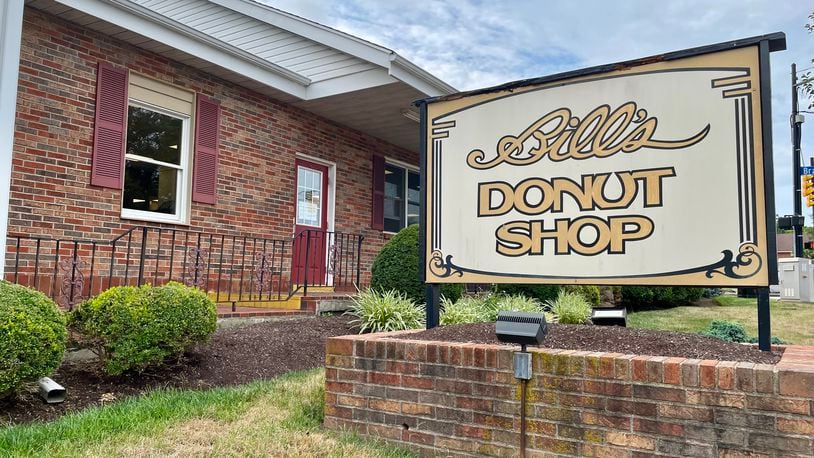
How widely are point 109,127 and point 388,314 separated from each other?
4099 mm

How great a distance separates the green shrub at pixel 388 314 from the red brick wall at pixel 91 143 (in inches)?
117

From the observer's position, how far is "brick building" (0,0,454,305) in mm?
6531

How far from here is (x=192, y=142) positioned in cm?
827

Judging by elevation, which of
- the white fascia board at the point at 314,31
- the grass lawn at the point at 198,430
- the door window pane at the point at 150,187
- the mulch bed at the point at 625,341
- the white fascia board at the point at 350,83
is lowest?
the grass lawn at the point at 198,430

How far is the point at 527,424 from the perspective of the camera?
9.48 feet

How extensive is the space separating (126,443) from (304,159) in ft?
24.4

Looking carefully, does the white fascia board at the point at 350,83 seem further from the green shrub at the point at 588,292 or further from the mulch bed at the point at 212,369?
the green shrub at the point at 588,292

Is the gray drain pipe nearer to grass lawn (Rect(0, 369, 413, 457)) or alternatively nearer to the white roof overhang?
grass lawn (Rect(0, 369, 413, 457))

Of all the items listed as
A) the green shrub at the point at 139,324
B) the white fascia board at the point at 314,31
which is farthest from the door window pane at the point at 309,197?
the green shrub at the point at 139,324

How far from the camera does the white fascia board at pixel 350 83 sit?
8.72 metres

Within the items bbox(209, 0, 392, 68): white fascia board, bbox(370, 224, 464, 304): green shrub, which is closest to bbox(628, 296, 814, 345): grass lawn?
bbox(370, 224, 464, 304): green shrub

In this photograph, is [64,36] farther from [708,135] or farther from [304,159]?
[708,135]

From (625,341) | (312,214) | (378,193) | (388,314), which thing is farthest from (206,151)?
(625,341)

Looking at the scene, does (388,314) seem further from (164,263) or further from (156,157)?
(156,157)
